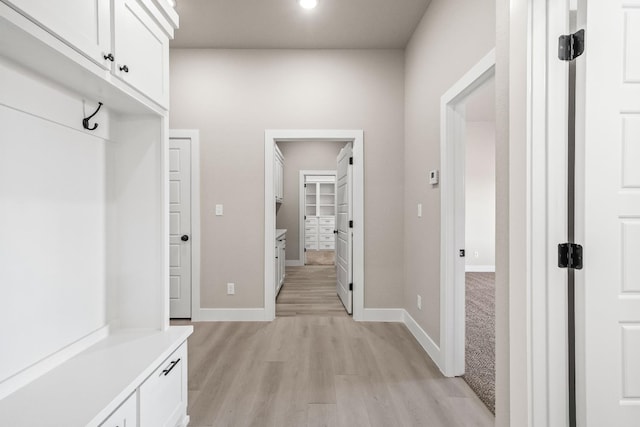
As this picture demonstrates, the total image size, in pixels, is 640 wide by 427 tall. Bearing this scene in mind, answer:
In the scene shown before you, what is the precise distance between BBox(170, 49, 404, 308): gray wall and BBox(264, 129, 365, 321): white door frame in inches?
2.3

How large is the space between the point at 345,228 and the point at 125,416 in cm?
310

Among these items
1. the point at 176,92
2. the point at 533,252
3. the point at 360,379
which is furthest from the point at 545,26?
the point at 176,92

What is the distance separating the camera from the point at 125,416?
1.24m

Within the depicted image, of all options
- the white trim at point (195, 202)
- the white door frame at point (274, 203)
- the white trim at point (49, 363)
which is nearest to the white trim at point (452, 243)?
the white door frame at point (274, 203)

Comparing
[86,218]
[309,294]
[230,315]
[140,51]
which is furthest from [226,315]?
[140,51]

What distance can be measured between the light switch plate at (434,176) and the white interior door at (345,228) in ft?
3.77

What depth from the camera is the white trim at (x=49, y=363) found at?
1.19m

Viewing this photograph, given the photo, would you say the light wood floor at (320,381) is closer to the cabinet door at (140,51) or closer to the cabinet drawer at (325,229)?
the cabinet door at (140,51)

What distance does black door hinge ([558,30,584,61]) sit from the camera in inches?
46.6

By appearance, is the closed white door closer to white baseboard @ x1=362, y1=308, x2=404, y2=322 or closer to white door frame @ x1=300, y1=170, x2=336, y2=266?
white baseboard @ x1=362, y1=308, x2=404, y2=322

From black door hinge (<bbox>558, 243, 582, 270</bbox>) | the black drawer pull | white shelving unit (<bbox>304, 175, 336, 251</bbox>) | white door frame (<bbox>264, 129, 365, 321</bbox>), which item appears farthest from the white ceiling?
white shelving unit (<bbox>304, 175, 336, 251</bbox>)

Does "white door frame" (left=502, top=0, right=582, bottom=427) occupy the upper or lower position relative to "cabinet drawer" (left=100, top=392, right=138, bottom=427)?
upper

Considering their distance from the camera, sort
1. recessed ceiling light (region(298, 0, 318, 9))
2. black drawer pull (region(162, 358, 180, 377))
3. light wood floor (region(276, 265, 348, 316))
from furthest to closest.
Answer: light wood floor (region(276, 265, 348, 316))
recessed ceiling light (region(298, 0, 318, 9))
black drawer pull (region(162, 358, 180, 377))

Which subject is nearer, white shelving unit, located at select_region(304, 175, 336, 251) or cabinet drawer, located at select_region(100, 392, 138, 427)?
cabinet drawer, located at select_region(100, 392, 138, 427)
